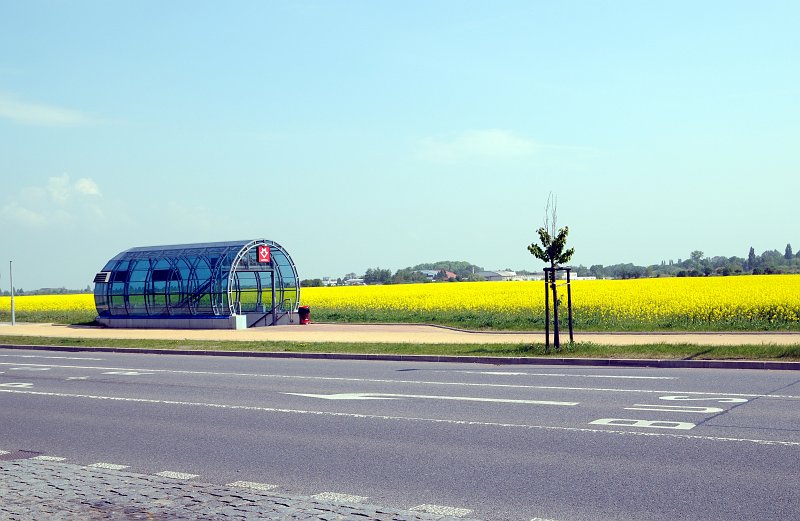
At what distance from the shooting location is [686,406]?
42.2 feet

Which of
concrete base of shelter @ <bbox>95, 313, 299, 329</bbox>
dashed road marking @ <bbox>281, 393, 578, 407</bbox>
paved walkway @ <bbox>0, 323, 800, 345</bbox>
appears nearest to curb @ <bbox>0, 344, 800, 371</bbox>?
paved walkway @ <bbox>0, 323, 800, 345</bbox>

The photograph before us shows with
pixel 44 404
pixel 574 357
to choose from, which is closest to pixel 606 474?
pixel 44 404

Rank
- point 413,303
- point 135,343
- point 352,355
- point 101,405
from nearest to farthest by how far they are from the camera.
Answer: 1. point 101,405
2. point 352,355
3. point 135,343
4. point 413,303

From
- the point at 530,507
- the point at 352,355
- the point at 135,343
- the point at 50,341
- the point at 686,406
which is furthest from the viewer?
Answer: the point at 50,341

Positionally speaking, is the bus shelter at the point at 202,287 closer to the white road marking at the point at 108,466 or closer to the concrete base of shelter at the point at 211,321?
the concrete base of shelter at the point at 211,321

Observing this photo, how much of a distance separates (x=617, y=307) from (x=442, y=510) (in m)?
31.0

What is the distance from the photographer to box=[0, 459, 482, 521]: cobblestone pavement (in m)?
7.16

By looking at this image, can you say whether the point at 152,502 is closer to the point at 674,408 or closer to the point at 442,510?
the point at 442,510

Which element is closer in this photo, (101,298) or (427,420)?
(427,420)

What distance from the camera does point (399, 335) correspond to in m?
30.1

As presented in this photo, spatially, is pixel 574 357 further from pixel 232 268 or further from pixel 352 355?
pixel 232 268

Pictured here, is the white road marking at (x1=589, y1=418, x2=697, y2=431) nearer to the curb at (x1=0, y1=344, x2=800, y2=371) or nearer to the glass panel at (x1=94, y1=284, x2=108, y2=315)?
the curb at (x1=0, y1=344, x2=800, y2=371)

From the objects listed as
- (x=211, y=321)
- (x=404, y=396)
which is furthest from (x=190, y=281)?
(x=404, y=396)

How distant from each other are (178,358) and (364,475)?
17151 mm
